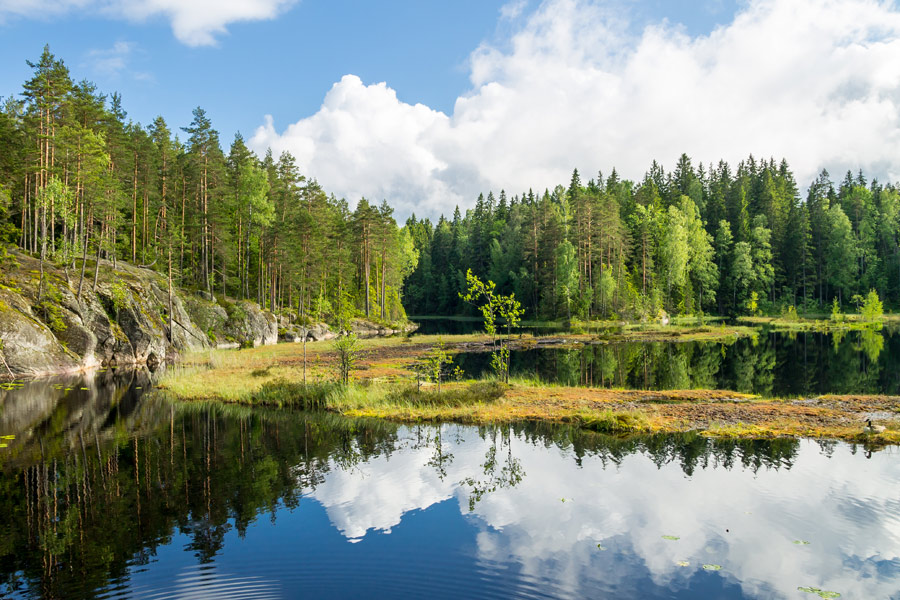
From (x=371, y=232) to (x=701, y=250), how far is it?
53572mm

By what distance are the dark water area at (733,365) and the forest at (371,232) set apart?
15.7 meters

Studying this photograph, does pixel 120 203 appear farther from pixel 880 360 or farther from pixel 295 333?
pixel 880 360

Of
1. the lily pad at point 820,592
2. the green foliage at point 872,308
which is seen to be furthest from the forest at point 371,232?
the lily pad at point 820,592

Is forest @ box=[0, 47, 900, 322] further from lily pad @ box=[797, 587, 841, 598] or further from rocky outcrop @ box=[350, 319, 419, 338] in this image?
lily pad @ box=[797, 587, 841, 598]

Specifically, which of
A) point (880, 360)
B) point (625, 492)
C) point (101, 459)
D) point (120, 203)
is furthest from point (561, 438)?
point (120, 203)

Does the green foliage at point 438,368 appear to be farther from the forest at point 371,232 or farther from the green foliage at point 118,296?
the green foliage at point 118,296

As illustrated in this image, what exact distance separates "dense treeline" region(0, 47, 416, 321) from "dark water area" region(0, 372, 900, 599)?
18.2 m

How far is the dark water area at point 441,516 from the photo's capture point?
862 centimetres

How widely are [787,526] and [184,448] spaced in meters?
16.6

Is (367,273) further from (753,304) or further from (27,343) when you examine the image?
(753,304)

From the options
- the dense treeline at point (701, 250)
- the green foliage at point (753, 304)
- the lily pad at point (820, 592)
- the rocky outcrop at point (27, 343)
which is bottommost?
the lily pad at point (820, 592)

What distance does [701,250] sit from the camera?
3290 inches

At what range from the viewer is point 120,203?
43562 millimetres

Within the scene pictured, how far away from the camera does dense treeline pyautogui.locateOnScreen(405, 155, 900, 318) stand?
7569 centimetres
